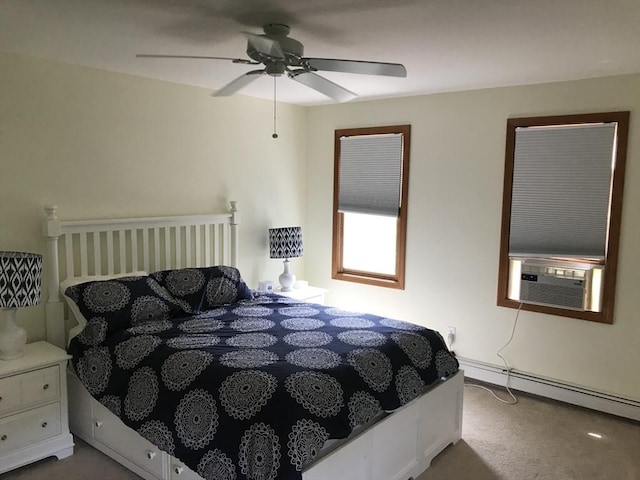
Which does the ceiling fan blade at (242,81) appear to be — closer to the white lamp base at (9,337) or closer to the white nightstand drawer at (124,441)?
the white lamp base at (9,337)

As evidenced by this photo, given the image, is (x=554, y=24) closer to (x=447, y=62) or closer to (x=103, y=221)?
(x=447, y=62)

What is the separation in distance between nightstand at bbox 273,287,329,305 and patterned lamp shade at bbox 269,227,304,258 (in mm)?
326

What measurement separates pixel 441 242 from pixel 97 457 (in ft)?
9.79

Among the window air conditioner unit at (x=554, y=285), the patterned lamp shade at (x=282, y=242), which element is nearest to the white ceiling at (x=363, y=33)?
the window air conditioner unit at (x=554, y=285)

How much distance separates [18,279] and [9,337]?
1.25ft

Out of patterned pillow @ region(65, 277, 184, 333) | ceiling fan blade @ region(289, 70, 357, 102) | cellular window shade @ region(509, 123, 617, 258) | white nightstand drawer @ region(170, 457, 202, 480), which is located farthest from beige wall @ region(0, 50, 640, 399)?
ceiling fan blade @ region(289, 70, 357, 102)

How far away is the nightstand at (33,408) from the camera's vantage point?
2.77 m

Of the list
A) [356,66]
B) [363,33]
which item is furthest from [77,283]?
[363,33]

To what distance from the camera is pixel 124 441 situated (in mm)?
2820

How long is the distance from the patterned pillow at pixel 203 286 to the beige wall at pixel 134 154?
0.60 m

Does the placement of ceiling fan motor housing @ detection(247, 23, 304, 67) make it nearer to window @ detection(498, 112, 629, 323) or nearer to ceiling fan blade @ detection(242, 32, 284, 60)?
ceiling fan blade @ detection(242, 32, 284, 60)

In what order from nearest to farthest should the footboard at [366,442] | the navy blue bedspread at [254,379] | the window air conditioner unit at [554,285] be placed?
the navy blue bedspread at [254,379] < the footboard at [366,442] < the window air conditioner unit at [554,285]

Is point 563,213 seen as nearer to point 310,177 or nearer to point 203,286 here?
point 310,177

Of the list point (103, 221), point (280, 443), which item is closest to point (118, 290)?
point (103, 221)
